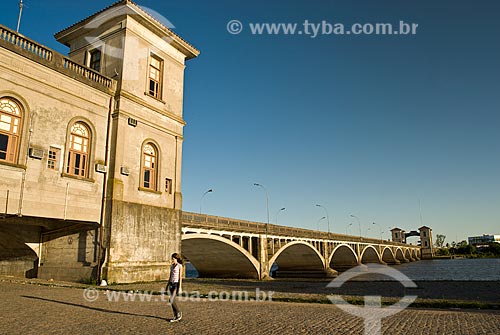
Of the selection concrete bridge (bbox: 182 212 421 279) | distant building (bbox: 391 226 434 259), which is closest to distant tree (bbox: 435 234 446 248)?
distant building (bbox: 391 226 434 259)

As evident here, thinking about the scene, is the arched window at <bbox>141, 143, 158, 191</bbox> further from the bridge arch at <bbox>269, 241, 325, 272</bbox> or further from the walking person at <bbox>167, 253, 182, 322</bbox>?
the bridge arch at <bbox>269, 241, 325, 272</bbox>

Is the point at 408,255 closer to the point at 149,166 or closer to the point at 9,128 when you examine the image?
the point at 149,166

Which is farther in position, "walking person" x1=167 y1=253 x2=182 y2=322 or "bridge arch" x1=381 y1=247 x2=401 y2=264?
"bridge arch" x1=381 y1=247 x2=401 y2=264

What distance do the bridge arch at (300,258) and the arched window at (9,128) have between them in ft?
106

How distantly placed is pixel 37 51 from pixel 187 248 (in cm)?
2109

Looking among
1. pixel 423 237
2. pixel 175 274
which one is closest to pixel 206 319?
pixel 175 274

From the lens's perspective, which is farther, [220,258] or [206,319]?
[220,258]

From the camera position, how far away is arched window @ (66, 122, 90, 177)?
56.0 feet

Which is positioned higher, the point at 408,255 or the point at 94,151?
the point at 94,151

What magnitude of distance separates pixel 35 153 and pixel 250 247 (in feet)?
72.0

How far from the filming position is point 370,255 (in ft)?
262

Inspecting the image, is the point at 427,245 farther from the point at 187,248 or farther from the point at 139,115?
the point at 139,115

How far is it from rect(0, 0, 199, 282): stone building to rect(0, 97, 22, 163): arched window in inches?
1.4

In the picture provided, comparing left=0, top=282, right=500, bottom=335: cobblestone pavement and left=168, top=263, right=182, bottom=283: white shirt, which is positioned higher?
left=168, top=263, right=182, bottom=283: white shirt
